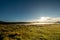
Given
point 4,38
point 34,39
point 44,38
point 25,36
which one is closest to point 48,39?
point 44,38

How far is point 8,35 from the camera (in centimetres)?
540

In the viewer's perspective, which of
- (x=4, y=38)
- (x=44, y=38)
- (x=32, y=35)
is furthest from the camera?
(x=32, y=35)

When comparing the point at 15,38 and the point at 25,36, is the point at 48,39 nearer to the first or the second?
the point at 25,36

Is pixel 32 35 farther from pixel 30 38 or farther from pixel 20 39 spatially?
pixel 20 39

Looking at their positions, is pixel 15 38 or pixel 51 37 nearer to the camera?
pixel 15 38

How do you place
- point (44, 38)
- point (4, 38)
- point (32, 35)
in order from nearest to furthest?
point (4, 38), point (44, 38), point (32, 35)

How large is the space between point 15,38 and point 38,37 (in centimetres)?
90

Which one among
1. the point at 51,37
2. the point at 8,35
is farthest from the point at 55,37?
the point at 8,35

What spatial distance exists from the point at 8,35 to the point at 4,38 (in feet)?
1.21

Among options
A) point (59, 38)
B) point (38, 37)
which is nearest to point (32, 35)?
point (38, 37)

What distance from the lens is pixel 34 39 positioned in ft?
17.6

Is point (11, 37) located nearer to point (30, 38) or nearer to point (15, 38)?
point (15, 38)

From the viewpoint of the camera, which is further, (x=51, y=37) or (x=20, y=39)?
(x=51, y=37)

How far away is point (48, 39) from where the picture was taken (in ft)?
17.9
